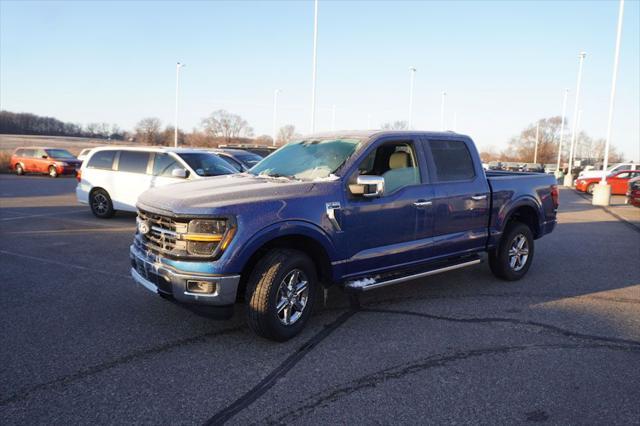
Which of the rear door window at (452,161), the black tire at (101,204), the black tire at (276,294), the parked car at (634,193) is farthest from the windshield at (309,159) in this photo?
the parked car at (634,193)

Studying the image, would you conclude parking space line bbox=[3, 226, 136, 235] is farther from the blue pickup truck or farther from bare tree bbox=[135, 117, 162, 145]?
bare tree bbox=[135, 117, 162, 145]

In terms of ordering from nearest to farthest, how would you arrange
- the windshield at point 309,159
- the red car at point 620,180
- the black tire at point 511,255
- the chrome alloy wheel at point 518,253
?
the windshield at point 309,159 < the black tire at point 511,255 < the chrome alloy wheel at point 518,253 < the red car at point 620,180

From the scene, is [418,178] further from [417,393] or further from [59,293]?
[59,293]

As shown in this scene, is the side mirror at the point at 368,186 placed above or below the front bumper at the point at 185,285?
above

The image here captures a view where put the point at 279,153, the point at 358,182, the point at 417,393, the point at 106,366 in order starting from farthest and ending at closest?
the point at 279,153
the point at 358,182
the point at 106,366
the point at 417,393

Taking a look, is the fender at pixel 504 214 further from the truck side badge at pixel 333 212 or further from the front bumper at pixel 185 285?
the front bumper at pixel 185 285

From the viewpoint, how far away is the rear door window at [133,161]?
36.8 ft

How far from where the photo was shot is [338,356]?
13.7 ft

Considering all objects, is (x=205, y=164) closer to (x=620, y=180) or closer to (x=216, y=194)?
(x=216, y=194)

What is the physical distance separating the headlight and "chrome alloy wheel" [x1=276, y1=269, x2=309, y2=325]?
66 cm

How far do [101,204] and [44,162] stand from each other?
20.0m

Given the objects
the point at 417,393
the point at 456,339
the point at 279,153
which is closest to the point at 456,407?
the point at 417,393

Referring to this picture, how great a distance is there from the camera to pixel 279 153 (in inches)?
235

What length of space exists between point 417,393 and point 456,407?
0.98 ft
